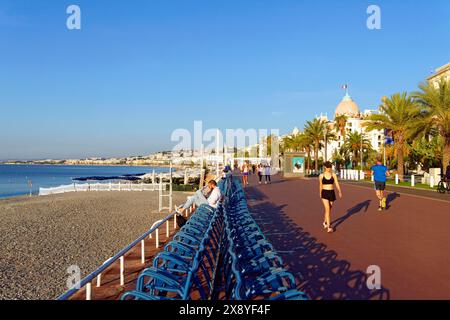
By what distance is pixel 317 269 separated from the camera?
6.09 m

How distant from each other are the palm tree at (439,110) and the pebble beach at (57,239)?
1693 centimetres

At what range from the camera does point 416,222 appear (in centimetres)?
1110

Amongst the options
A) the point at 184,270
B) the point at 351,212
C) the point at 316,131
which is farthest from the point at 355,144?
the point at 184,270

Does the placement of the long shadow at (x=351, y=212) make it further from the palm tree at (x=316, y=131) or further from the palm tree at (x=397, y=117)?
the palm tree at (x=316, y=131)

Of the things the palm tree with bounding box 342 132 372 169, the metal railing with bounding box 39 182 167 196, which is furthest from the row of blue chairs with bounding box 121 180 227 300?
the palm tree with bounding box 342 132 372 169

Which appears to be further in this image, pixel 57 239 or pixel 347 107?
pixel 347 107

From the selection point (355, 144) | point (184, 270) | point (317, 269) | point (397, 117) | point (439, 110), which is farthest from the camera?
point (355, 144)

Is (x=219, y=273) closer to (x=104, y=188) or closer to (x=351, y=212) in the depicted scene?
(x=351, y=212)

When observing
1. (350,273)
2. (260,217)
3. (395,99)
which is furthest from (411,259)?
(395,99)

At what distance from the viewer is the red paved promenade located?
519cm

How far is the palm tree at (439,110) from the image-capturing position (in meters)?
24.5

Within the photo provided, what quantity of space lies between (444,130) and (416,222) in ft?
53.4

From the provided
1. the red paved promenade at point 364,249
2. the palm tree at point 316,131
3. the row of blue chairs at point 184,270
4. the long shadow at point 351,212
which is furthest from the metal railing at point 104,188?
the row of blue chairs at point 184,270

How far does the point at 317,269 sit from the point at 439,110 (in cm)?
2214
